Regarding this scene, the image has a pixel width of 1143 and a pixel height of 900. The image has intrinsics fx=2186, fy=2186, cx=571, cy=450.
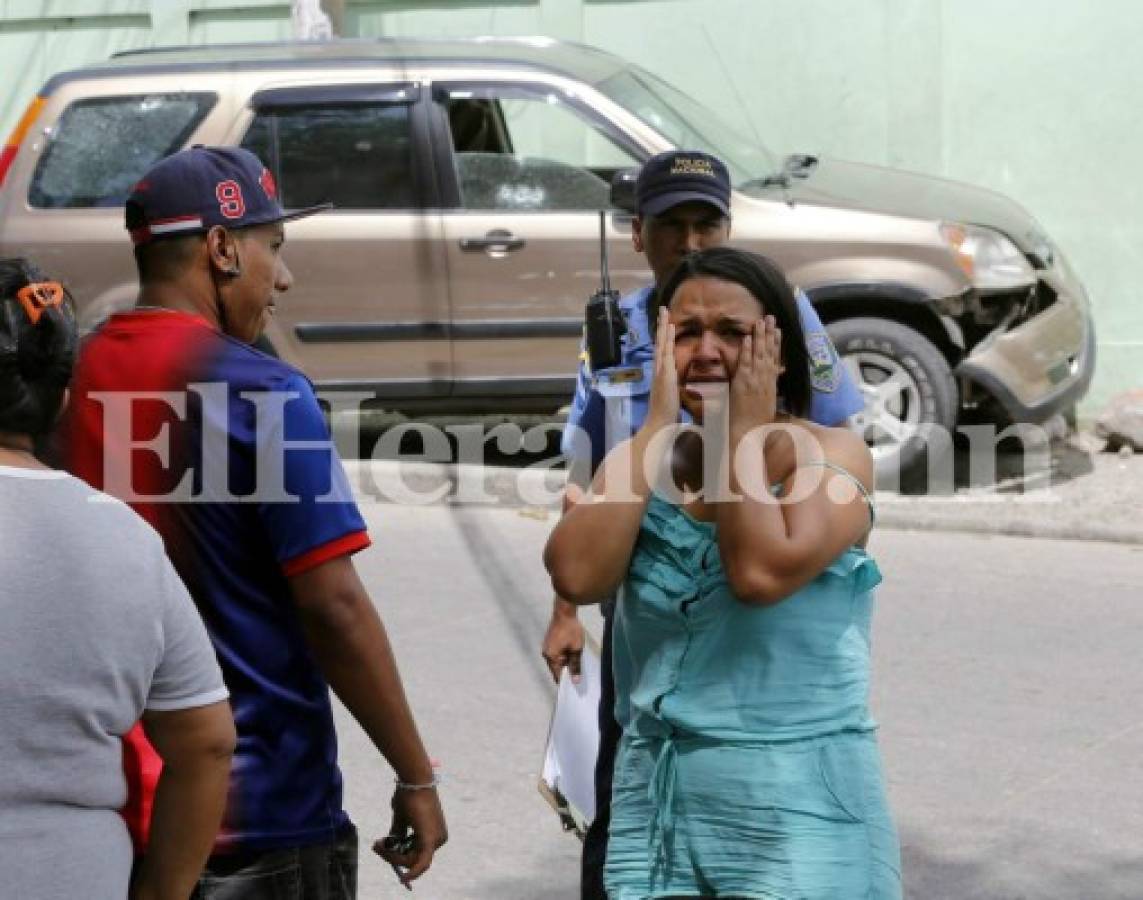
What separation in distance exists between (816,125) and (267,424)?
380 inches

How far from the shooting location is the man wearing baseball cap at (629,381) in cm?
439

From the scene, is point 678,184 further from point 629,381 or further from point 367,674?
point 367,674

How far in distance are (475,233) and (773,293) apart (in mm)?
6710

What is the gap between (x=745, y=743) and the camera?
3.30 metres

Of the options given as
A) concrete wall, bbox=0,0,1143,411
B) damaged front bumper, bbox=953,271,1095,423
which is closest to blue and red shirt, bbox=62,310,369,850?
damaged front bumper, bbox=953,271,1095,423

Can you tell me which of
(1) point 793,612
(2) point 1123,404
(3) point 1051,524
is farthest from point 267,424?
(2) point 1123,404

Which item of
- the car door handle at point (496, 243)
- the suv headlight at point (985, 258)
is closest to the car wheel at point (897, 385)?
the suv headlight at point (985, 258)

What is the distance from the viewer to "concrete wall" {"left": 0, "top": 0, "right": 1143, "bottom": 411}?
11.9 meters

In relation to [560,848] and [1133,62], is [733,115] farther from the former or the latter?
[560,848]

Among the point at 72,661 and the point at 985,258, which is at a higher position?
the point at 985,258

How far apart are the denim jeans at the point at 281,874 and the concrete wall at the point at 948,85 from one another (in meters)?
9.16

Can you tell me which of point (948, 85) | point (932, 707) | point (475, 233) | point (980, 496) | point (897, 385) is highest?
point (948, 85)

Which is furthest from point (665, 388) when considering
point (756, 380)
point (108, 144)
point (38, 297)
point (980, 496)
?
point (108, 144)

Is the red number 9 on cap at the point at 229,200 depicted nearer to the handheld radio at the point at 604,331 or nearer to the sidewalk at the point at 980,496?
the handheld radio at the point at 604,331
